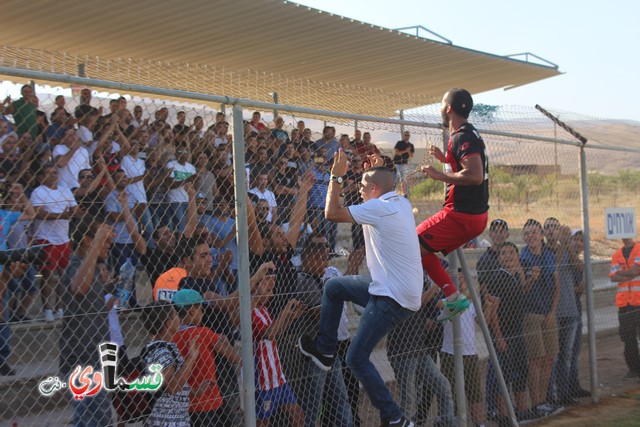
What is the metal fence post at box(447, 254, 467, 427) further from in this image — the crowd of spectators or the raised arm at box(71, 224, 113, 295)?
the raised arm at box(71, 224, 113, 295)

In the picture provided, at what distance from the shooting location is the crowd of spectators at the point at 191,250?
4.91m

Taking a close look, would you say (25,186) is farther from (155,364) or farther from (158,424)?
(158,424)

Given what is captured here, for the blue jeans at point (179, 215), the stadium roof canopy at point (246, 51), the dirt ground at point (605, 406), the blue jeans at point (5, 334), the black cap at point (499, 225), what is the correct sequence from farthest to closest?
the stadium roof canopy at point (246, 51), the black cap at point (499, 225), the dirt ground at point (605, 406), the blue jeans at point (179, 215), the blue jeans at point (5, 334)

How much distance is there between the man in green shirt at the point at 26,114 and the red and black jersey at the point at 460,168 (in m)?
3.19

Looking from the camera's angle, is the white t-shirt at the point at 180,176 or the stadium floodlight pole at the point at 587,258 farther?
the stadium floodlight pole at the point at 587,258

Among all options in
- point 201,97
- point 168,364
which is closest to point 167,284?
point 168,364

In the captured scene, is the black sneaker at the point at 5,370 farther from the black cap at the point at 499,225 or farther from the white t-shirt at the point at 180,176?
the black cap at the point at 499,225

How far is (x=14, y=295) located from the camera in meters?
5.60

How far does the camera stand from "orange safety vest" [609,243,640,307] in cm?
989

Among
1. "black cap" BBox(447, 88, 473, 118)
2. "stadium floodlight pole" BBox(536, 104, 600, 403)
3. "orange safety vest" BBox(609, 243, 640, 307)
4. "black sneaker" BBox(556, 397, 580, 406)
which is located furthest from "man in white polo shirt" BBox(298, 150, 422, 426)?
"orange safety vest" BBox(609, 243, 640, 307)

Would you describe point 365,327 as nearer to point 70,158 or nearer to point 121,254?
point 121,254

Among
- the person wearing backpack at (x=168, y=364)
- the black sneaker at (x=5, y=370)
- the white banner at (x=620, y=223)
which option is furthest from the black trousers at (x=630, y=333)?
the black sneaker at (x=5, y=370)

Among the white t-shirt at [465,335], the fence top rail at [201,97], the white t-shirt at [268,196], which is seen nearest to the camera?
the fence top rail at [201,97]

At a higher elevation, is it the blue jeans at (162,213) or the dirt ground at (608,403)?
the blue jeans at (162,213)
